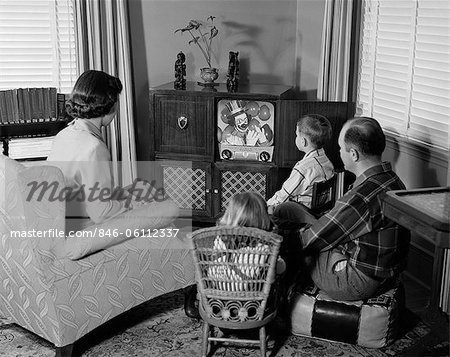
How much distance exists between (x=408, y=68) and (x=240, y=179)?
137 cm

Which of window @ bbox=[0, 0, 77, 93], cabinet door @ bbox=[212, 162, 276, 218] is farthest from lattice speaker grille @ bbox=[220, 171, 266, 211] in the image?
window @ bbox=[0, 0, 77, 93]

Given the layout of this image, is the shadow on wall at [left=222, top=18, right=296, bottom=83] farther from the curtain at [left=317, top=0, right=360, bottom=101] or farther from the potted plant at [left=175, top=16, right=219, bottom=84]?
the curtain at [left=317, top=0, right=360, bottom=101]

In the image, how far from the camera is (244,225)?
285 centimetres

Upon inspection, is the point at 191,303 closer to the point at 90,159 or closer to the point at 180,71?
the point at 90,159

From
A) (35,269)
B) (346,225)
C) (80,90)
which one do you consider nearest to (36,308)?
(35,269)

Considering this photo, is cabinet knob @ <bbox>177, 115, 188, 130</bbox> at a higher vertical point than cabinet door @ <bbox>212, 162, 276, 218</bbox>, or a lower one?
higher

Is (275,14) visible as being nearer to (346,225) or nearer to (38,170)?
(346,225)

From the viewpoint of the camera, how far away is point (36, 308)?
9.62ft

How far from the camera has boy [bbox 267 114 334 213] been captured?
3.79 metres

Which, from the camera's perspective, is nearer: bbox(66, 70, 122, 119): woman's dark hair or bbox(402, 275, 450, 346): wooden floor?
bbox(402, 275, 450, 346): wooden floor

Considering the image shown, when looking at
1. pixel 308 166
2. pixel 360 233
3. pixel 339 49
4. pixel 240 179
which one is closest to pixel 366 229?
pixel 360 233

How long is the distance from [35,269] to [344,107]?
87.6 inches

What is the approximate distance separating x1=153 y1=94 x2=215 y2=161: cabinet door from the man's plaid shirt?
67.0 inches

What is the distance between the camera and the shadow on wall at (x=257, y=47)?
5.15 meters
